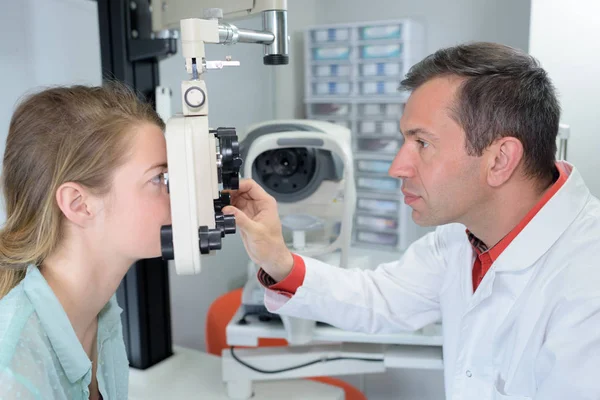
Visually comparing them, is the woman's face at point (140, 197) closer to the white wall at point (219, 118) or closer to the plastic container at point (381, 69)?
the white wall at point (219, 118)

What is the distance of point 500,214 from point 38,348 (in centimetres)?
91

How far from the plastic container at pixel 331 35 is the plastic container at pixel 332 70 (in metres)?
0.14

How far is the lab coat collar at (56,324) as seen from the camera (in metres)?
0.89

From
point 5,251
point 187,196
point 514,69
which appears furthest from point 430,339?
point 5,251

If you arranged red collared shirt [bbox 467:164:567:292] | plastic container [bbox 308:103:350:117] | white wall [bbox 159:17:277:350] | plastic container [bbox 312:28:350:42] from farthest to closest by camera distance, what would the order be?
1. plastic container [bbox 308:103:350:117]
2. plastic container [bbox 312:28:350:42]
3. white wall [bbox 159:17:277:350]
4. red collared shirt [bbox 467:164:567:292]

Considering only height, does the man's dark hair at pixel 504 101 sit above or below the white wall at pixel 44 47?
below

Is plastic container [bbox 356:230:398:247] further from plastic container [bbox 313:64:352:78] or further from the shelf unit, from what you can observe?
plastic container [bbox 313:64:352:78]

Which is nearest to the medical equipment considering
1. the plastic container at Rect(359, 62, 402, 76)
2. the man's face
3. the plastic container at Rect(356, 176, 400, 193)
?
the man's face

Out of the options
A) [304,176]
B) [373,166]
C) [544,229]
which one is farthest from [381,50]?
[544,229]

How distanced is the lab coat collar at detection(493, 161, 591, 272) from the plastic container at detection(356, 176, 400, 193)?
6.08 ft

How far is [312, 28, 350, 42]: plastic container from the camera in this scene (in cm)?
297

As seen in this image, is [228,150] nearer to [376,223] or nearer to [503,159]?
[503,159]

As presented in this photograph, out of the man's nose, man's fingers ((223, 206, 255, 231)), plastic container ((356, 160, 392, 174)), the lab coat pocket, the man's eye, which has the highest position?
the man's eye

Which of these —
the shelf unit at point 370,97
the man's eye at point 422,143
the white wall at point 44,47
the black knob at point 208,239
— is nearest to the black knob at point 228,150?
the black knob at point 208,239
